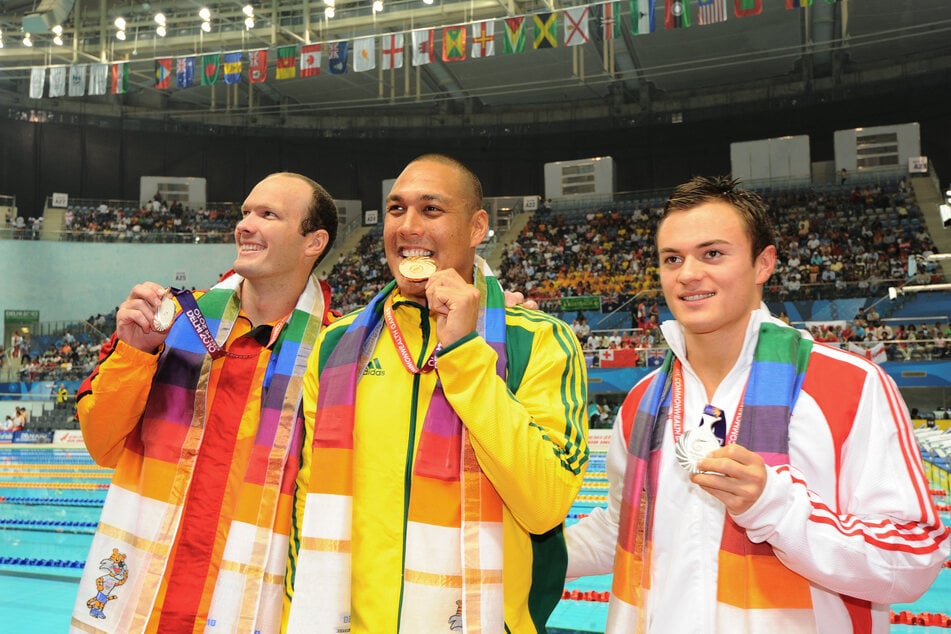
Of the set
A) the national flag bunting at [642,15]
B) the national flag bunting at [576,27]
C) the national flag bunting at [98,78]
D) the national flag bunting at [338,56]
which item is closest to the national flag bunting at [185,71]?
the national flag bunting at [98,78]

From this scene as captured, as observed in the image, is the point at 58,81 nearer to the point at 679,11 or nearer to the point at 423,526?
the point at 679,11

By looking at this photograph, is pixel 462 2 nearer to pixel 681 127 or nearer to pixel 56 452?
pixel 681 127

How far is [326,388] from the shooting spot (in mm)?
2027

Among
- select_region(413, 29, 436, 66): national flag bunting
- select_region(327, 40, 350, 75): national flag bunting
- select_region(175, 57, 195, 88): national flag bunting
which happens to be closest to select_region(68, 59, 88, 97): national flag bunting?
select_region(175, 57, 195, 88): national flag bunting

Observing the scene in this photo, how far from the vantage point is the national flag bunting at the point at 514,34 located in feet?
52.2

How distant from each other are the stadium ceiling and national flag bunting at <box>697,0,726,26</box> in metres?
0.25

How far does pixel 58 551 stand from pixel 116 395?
6.48 meters

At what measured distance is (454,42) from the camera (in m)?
16.2

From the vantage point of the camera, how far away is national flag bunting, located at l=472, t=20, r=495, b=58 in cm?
1584

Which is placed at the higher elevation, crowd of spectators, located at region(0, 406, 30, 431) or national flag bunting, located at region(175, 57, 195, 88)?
national flag bunting, located at region(175, 57, 195, 88)

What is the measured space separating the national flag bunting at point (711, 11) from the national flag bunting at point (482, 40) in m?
4.13

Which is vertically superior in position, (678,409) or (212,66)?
(212,66)

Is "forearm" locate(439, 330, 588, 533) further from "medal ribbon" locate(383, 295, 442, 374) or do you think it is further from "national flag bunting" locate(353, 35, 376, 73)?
"national flag bunting" locate(353, 35, 376, 73)

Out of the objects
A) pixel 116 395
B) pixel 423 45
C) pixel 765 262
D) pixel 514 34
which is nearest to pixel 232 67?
pixel 423 45
